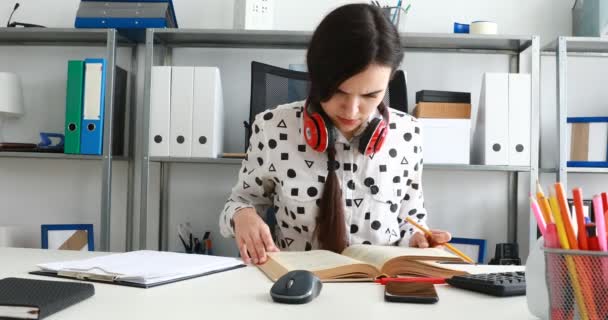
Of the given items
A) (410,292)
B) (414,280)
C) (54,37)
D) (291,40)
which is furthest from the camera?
(54,37)

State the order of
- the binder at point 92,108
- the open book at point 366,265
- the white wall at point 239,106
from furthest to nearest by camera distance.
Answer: the white wall at point 239,106, the binder at point 92,108, the open book at point 366,265

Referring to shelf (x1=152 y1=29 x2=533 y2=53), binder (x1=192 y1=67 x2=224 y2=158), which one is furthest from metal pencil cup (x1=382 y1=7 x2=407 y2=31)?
binder (x1=192 y1=67 x2=224 y2=158)

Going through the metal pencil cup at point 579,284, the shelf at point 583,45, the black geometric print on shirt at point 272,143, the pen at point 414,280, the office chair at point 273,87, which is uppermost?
the shelf at point 583,45

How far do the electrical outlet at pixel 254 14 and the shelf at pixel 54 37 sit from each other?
51 centimetres

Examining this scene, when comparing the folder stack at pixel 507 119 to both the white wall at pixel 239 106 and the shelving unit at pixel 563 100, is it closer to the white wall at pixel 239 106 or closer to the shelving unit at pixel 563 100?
the shelving unit at pixel 563 100

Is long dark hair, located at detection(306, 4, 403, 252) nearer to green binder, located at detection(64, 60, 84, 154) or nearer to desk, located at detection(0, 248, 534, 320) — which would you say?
desk, located at detection(0, 248, 534, 320)

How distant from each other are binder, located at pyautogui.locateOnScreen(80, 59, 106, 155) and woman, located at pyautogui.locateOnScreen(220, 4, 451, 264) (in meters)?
0.99

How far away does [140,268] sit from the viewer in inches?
35.6

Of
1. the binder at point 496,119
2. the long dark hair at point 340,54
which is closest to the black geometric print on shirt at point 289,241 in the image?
the long dark hair at point 340,54

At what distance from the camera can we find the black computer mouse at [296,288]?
735 millimetres

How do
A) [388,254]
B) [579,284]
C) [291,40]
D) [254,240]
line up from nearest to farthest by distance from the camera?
1. [579,284]
2. [388,254]
3. [254,240]
4. [291,40]

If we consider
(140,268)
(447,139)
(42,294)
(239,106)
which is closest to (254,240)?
(140,268)

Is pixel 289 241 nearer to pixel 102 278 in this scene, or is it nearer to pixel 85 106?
pixel 102 278

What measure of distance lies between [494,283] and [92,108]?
1834mm
